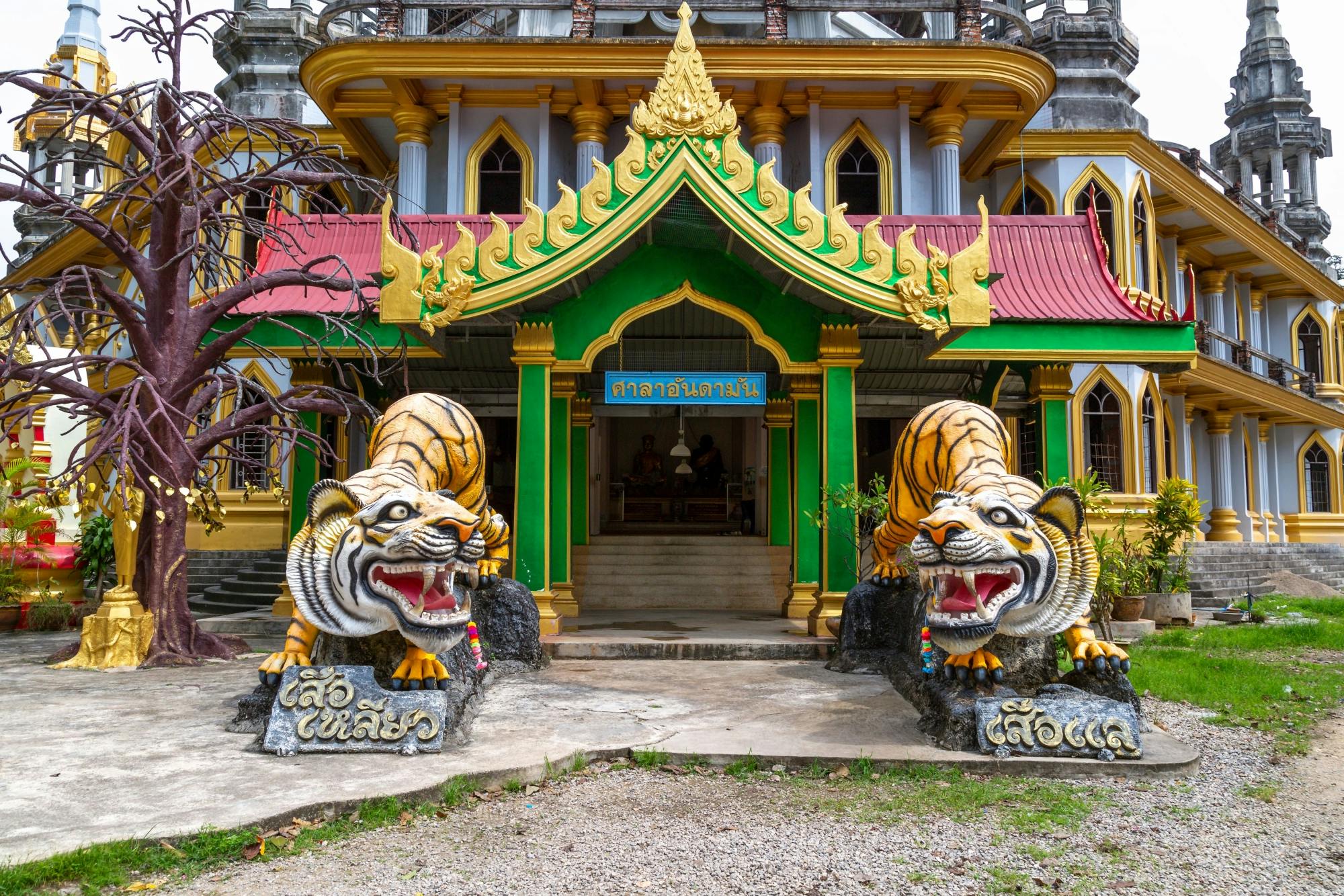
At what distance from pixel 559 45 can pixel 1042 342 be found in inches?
351

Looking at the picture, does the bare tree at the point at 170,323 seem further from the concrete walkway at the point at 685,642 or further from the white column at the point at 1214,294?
the white column at the point at 1214,294

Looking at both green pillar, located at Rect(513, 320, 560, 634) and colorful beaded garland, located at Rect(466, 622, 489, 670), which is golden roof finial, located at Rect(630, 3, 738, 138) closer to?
green pillar, located at Rect(513, 320, 560, 634)

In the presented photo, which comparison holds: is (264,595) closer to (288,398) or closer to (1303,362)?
(288,398)

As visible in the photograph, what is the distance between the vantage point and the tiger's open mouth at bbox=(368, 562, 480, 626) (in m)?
5.84

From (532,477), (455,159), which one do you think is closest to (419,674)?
(532,477)

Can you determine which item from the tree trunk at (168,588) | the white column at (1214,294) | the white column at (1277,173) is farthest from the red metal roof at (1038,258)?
the white column at (1277,173)

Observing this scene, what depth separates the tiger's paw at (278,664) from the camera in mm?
6215

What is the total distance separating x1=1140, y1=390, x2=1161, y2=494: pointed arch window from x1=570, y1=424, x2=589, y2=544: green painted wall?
1037cm

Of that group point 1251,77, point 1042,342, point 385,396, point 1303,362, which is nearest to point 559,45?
point 385,396

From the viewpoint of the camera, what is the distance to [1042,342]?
10.5 meters

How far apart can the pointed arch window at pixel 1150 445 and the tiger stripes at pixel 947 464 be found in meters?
11.8

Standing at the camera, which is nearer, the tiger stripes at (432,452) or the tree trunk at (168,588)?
the tiger stripes at (432,452)

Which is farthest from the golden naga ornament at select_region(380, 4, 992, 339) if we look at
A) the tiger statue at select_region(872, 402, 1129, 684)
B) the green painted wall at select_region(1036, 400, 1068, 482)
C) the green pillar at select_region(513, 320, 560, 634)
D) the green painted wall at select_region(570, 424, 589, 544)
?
the green painted wall at select_region(570, 424, 589, 544)

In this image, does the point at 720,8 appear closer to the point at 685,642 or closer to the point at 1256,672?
the point at 685,642
